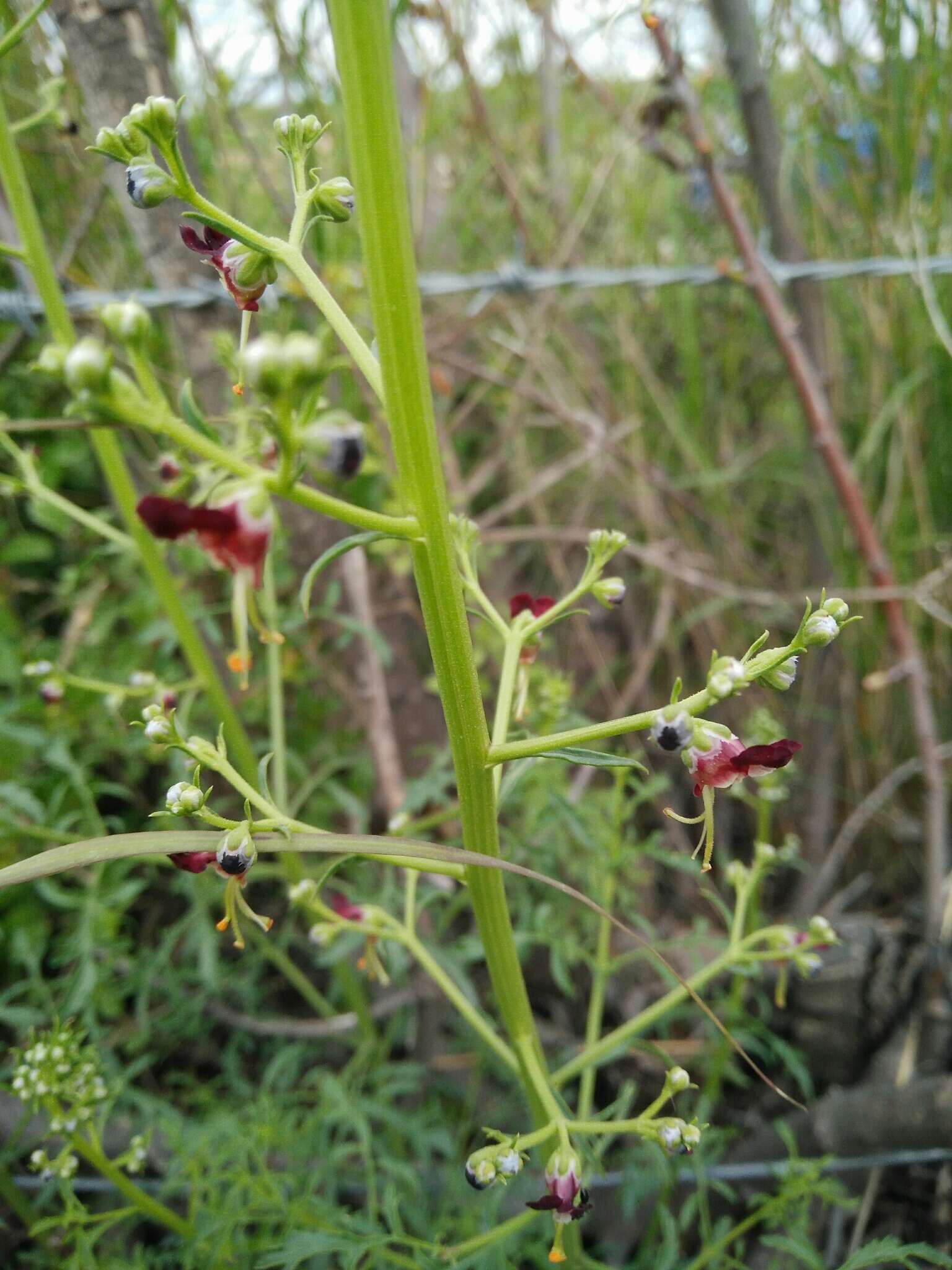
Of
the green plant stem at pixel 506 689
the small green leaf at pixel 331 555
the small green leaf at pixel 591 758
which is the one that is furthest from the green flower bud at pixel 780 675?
the small green leaf at pixel 331 555

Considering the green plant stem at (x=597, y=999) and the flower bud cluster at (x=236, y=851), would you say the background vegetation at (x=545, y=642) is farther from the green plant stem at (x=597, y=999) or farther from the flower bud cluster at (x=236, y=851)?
the flower bud cluster at (x=236, y=851)

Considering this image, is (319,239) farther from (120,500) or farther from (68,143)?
(120,500)

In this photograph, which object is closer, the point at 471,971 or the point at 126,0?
the point at 126,0

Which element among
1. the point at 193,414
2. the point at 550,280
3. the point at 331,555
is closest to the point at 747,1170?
the point at 331,555

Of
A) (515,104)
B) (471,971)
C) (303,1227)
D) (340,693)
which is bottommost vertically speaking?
(471,971)

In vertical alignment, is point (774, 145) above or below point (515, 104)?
below

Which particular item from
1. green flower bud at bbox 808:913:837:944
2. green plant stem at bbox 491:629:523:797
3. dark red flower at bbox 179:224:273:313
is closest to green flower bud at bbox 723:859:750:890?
green flower bud at bbox 808:913:837:944

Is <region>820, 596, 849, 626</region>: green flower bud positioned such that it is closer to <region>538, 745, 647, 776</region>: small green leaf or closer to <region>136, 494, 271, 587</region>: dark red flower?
<region>538, 745, 647, 776</region>: small green leaf

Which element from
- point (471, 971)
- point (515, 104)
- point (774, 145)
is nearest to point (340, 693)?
point (471, 971)
